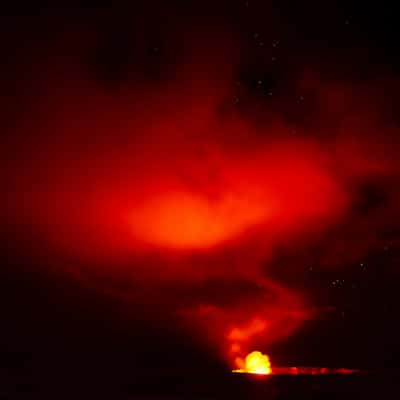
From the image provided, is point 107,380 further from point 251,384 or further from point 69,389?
point 251,384

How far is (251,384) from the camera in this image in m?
11.0

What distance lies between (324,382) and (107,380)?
3.96 m

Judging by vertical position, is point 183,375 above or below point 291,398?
above

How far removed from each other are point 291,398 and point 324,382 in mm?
730

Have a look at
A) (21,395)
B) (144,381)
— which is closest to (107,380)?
(144,381)

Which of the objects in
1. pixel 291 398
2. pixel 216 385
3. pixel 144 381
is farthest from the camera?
pixel 144 381

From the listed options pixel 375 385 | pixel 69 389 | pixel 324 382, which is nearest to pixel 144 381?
pixel 69 389

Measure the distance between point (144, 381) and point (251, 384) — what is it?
2.18m

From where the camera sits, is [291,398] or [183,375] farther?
[183,375]

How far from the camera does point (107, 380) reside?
12.0 m

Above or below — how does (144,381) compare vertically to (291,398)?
above

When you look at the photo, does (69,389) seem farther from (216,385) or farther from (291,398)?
(291,398)

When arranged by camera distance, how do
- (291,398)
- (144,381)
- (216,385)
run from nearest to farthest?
(291,398), (216,385), (144,381)

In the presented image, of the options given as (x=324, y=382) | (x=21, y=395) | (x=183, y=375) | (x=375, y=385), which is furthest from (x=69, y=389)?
(x=375, y=385)
